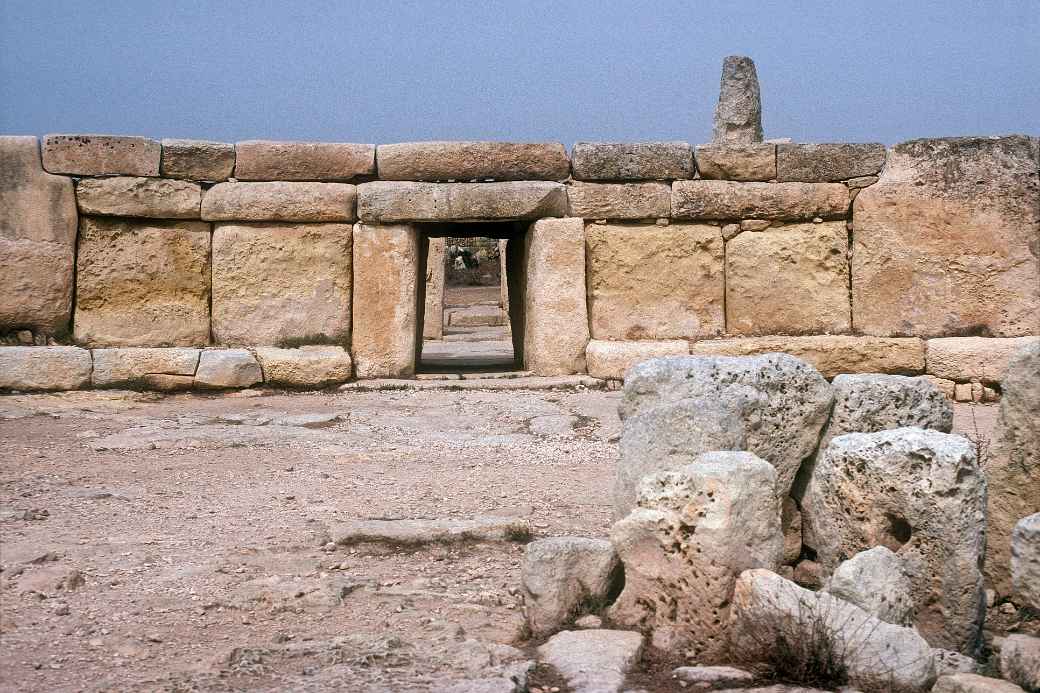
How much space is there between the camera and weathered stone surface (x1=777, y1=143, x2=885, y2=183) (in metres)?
8.88

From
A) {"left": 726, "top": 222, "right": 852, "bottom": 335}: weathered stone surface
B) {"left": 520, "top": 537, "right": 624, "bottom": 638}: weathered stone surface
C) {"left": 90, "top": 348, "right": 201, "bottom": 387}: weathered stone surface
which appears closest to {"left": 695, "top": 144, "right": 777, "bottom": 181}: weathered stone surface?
{"left": 726, "top": 222, "right": 852, "bottom": 335}: weathered stone surface

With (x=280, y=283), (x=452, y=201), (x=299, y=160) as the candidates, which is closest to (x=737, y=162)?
(x=452, y=201)

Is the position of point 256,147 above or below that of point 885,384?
above

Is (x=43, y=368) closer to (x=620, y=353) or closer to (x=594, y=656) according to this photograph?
(x=620, y=353)

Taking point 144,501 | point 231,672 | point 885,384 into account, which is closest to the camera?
point 231,672

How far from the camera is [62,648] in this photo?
3289mm

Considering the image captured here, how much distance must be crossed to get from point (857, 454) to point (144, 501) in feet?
10.8

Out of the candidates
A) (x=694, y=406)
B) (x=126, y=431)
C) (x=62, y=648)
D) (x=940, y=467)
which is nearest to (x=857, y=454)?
(x=940, y=467)

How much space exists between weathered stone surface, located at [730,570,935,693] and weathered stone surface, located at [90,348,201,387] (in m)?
6.02

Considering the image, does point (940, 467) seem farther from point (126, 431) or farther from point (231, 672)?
point (126, 431)

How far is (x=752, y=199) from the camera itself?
887 centimetres

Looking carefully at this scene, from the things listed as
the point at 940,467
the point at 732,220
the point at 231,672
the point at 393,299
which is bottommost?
the point at 231,672

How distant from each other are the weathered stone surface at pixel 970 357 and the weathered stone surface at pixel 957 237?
0.61 ft

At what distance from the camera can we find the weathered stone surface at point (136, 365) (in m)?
8.16
